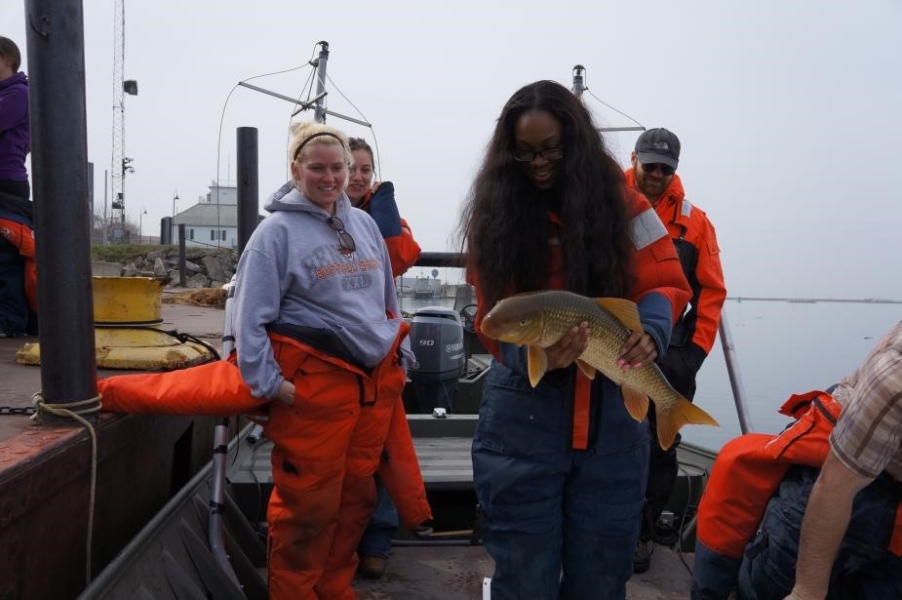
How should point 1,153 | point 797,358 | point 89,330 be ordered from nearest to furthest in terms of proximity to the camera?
1. point 89,330
2. point 1,153
3. point 797,358

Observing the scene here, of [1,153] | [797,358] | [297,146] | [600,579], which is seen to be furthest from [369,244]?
[797,358]

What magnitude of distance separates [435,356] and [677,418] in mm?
3189

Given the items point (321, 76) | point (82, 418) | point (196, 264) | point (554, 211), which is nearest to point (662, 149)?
point (554, 211)

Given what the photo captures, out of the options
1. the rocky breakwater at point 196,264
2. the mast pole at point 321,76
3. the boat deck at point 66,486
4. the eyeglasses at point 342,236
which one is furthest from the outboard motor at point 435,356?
the rocky breakwater at point 196,264

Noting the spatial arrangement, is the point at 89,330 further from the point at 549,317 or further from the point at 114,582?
the point at 549,317

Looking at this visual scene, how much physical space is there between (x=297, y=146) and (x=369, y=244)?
52 cm

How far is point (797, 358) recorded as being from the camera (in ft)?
36.2

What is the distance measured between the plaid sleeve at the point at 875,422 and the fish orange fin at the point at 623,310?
656 mm

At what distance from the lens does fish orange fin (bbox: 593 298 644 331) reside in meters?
1.98

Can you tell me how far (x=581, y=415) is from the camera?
82.2 inches

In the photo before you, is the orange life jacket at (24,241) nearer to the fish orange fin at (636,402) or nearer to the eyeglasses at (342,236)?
the eyeglasses at (342,236)

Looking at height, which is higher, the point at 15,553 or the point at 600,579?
the point at 15,553

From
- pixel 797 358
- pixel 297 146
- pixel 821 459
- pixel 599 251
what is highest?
pixel 297 146

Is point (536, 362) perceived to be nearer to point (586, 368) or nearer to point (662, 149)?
point (586, 368)
